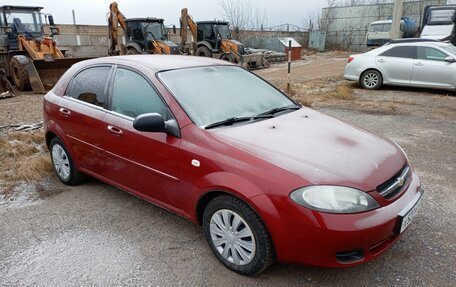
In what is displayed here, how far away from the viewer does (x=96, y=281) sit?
8.75 ft

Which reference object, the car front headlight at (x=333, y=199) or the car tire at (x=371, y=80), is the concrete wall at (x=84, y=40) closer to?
the car tire at (x=371, y=80)

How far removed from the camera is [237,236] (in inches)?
104

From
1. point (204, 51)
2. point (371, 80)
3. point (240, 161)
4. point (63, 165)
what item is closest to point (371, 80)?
point (371, 80)

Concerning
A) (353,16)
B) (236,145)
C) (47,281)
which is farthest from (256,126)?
(353,16)

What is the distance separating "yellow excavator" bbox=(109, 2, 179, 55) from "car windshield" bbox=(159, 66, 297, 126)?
11.7 meters

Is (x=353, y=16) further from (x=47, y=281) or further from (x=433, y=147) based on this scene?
(x=47, y=281)

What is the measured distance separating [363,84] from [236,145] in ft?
31.8

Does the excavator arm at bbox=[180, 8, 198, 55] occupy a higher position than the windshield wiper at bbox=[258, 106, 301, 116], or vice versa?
the excavator arm at bbox=[180, 8, 198, 55]

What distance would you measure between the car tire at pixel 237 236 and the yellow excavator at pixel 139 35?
42.5 ft

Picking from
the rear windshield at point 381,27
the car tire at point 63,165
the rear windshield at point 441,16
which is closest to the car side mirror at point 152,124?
the car tire at point 63,165

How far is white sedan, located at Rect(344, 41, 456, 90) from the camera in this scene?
385 inches

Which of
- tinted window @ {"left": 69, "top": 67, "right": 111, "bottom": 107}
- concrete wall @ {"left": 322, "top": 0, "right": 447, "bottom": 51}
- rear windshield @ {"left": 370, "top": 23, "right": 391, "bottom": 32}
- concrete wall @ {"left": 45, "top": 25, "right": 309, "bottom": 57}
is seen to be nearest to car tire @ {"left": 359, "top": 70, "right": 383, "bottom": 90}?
tinted window @ {"left": 69, "top": 67, "right": 111, "bottom": 107}

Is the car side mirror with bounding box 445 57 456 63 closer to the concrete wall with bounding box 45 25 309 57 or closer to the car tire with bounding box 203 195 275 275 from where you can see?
the car tire with bounding box 203 195 275 275

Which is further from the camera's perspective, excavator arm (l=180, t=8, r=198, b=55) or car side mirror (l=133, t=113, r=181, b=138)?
excavator arm (l=180, t=8, r=198, b=55)
